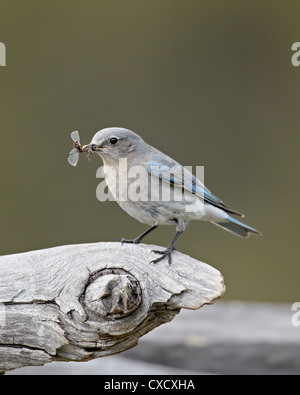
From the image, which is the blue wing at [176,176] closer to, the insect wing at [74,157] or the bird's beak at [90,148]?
the bird's beak at [90,148]

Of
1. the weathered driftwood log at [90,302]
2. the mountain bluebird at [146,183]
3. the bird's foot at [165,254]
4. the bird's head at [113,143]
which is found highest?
the bird's head at [113,143]

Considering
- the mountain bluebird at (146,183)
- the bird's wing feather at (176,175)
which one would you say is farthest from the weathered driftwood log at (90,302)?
the bird's wing feather at (176,175)

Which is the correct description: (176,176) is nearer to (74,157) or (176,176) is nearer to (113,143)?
(113,143)

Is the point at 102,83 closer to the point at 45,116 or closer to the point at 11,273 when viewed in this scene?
the point at 45,116

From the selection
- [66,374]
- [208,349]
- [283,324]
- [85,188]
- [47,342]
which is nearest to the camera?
[47,342]

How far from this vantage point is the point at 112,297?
111 inches

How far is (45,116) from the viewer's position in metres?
8.18

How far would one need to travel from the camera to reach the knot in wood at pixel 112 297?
2818 mm

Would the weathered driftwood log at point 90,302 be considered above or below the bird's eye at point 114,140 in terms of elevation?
Result: below

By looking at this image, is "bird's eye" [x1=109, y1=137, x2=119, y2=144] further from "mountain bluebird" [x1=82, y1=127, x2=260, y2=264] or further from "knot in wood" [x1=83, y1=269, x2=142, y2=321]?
"knot in wood" [x1=83, y1=269, x2=142, y2=321]

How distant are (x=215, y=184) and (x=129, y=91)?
4.91 ft

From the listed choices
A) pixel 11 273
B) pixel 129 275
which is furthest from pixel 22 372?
pixel 129 275

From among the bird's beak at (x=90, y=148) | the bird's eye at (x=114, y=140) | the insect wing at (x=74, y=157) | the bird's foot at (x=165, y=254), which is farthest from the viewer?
the bird's eye at (x=114, y=140)

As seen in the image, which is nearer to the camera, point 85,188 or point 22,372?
point 22,372
